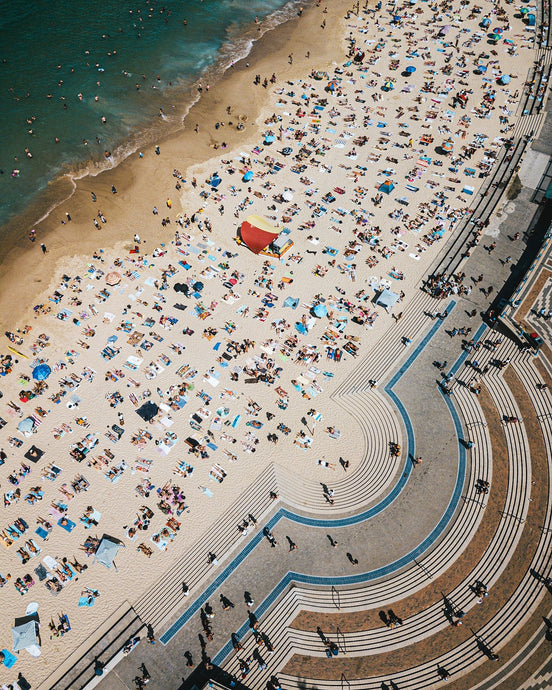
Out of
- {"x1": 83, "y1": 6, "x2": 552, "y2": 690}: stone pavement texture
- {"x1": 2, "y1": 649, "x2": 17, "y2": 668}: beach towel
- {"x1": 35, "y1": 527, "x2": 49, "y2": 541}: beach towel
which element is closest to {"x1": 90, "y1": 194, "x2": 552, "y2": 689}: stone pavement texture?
{"x1": 83, "y1": 6, "x2": 552, "y2": 690}: stone pavement texture

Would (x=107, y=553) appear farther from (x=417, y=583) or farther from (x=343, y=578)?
(x=417, y=583)

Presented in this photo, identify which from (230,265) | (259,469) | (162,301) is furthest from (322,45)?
(259,469)

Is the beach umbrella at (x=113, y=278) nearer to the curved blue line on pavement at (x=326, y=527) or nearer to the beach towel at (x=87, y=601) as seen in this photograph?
the curved blue line on pavement at (x=326, y=527)

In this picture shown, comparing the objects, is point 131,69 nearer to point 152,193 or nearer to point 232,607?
point 152,193

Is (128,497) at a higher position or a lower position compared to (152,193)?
lower

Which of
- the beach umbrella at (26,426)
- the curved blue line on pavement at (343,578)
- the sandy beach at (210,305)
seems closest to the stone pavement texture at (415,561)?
the curved blue line on pavement at (343,578)
